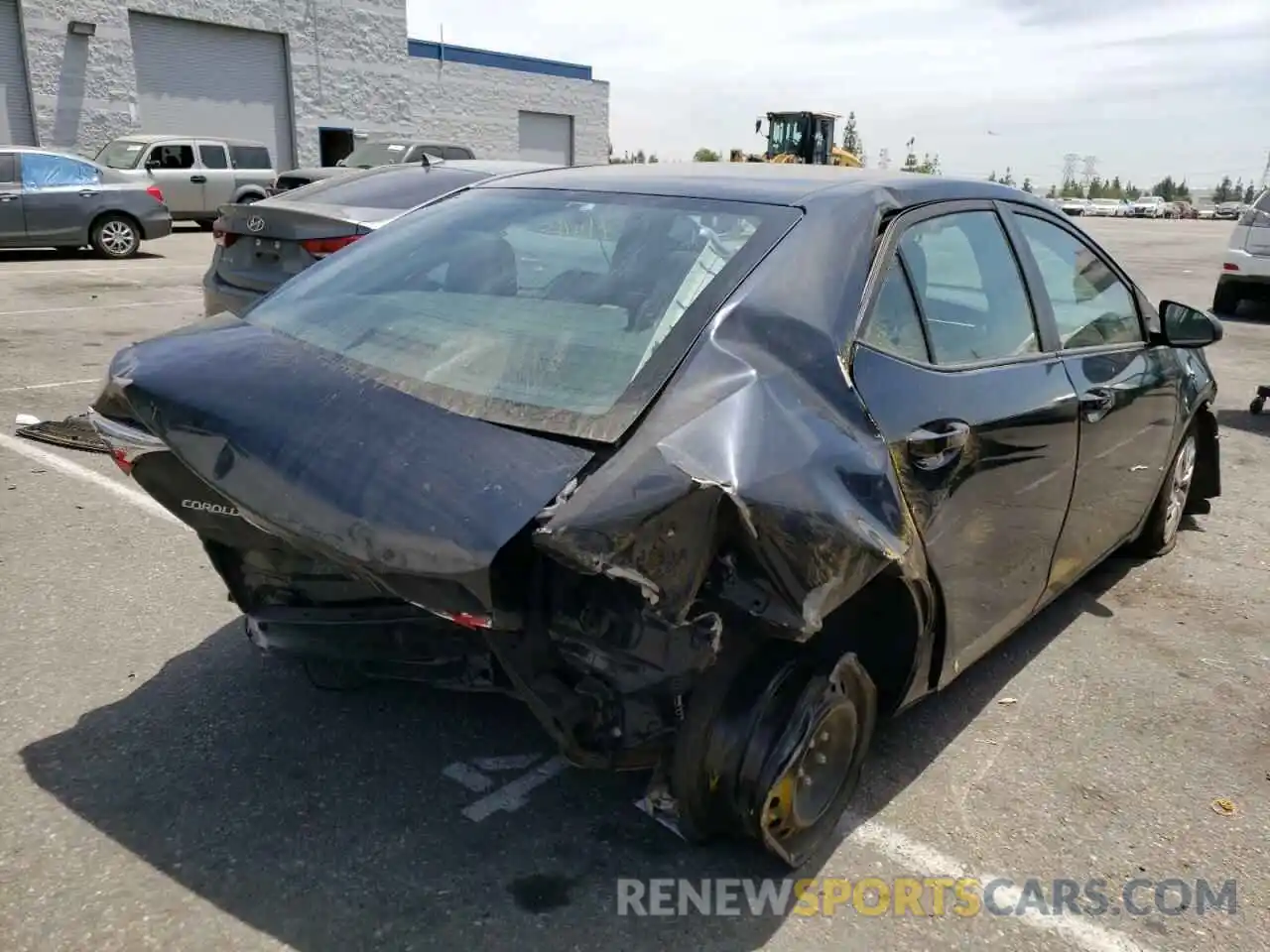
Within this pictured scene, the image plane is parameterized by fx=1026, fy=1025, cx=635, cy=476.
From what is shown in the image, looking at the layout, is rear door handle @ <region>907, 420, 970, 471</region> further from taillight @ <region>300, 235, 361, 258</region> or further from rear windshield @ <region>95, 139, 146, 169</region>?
rear windshield @ <region>95, 139, 146, 169</region>

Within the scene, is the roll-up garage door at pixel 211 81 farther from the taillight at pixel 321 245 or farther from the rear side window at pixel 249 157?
the taillight at pixel 321 245

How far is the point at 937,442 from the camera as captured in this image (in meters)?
2.59

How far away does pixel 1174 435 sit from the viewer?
169 inches

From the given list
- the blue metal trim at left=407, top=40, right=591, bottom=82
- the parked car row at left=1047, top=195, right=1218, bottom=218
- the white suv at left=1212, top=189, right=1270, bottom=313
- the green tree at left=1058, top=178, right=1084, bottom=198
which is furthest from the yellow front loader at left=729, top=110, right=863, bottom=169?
the green tree at left=1058, top=178, right=1084, bottom=198

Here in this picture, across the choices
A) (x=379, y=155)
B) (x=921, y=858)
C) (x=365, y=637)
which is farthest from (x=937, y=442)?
(x=379, y=155)

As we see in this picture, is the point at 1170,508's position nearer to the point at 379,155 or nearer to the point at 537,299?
the point at 537,299

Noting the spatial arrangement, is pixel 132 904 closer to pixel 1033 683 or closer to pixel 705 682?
pixel 705 682

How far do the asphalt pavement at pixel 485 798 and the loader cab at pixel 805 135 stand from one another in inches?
1288

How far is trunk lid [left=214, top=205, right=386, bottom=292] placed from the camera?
663 centimetres

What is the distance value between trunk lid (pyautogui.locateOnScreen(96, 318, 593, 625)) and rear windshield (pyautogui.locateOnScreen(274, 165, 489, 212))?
4737 mm

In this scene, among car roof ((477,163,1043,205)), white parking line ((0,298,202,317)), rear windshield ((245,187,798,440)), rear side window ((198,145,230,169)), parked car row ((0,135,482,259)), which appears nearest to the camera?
rear windshield ((245,187,798,440))

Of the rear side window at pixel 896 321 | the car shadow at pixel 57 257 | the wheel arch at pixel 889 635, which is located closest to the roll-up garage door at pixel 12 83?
the car shadow at pixel 57 257

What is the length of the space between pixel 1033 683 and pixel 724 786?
170 centimetres

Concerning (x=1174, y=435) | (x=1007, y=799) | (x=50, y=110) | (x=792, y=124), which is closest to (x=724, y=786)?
(x=1007, y=799)
